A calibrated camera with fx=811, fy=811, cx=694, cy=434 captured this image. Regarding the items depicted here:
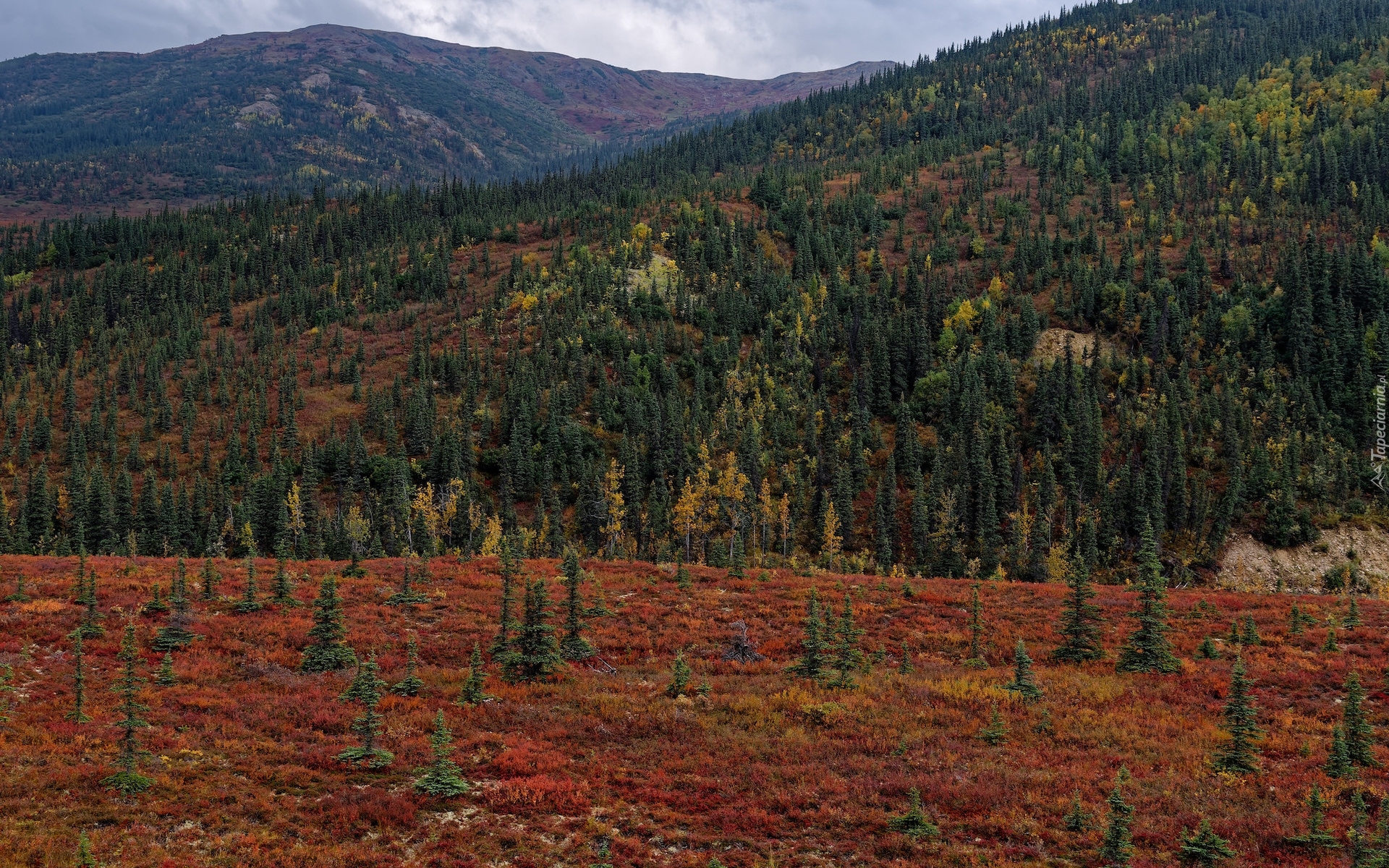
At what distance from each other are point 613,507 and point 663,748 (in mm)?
103111

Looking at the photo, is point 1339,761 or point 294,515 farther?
point 294,515

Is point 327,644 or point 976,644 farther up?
point 327,644

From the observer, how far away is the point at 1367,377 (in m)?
150

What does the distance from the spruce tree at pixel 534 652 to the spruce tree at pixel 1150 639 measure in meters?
24.4

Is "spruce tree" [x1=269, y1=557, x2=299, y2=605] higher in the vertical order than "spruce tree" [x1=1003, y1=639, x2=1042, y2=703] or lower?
higher

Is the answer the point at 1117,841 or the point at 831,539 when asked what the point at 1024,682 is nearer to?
the point at 1117,841

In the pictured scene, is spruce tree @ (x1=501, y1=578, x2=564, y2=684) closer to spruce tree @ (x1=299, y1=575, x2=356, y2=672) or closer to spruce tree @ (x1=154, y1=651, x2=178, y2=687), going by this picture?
spruce tree @ (x1=299, y1=575, x2=356, y2=672)

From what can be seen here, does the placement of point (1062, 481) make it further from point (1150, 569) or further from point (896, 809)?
point (896, 809)

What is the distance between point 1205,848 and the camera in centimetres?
1805

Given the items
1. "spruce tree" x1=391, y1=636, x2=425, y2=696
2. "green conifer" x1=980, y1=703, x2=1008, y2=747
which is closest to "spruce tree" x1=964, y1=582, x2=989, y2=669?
"green conifer" x1=980, y1=703, x2=1008, y2=747

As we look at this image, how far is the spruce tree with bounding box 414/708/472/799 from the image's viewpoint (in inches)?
850

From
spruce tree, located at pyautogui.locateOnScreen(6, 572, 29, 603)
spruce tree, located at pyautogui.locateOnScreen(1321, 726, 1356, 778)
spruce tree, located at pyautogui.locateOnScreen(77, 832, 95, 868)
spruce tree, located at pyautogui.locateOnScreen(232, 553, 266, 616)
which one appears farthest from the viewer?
spruce tree, located at pyautogui.locateOnScreen(232, 553, 266, 616)

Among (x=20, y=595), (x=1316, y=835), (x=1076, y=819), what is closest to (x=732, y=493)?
(x=20, y=595)

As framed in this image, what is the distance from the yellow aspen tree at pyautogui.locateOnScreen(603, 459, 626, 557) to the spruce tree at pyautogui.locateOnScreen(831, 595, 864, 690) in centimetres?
8453
